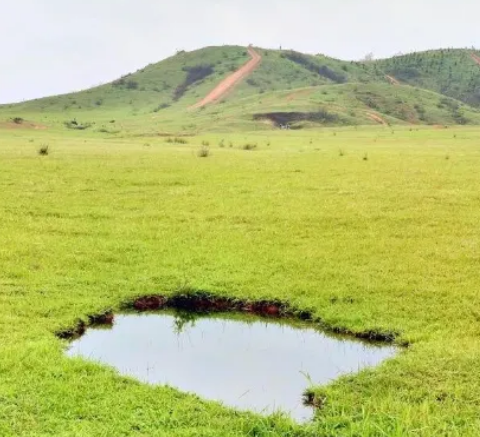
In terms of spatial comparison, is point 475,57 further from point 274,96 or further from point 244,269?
point 244,269

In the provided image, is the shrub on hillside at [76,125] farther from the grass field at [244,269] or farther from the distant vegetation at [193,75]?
the grass field at [244,269]

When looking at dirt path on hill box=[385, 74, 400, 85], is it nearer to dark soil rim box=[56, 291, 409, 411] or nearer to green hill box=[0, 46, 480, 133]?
green hill box=[0, 46, 480, 133]

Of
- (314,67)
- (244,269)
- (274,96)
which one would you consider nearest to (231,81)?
(314,67)

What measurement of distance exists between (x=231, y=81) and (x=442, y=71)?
132 feet

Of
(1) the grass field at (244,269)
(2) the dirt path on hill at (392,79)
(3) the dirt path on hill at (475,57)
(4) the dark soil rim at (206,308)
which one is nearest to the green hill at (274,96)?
(3) the dirt path on hill at (475,57)

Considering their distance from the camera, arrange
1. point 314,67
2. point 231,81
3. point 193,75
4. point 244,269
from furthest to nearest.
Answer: point 314,67, point 193,75, point 231,81, point 244,269

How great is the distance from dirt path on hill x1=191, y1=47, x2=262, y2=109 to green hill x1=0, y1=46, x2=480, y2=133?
3.97ft

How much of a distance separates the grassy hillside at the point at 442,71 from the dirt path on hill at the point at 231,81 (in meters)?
25.2

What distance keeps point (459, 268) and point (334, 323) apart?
3112 mm

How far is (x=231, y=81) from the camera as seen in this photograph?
9862cm

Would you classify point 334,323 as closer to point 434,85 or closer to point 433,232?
point 433,232

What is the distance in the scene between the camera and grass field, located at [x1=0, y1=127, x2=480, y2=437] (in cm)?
621

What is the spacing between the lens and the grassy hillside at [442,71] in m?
101

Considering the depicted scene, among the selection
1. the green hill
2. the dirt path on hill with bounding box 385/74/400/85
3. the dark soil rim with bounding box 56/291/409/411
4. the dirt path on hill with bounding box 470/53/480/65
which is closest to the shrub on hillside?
the green hill
